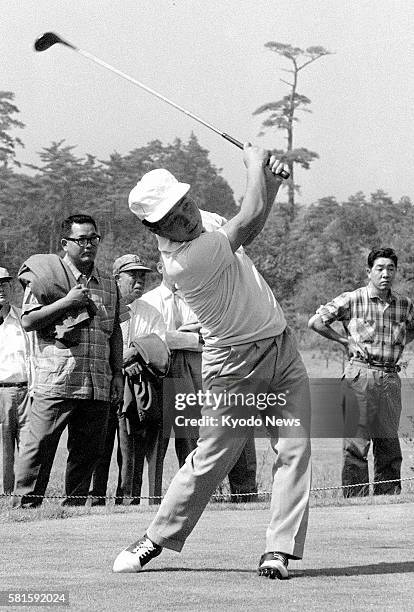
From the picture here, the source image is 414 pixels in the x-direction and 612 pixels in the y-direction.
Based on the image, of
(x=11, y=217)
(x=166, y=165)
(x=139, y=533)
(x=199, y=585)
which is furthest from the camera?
(x=166, y=165)

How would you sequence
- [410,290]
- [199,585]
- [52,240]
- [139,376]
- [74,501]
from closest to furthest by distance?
[199,585]
[74,501]
[139,376]
[410,290]
[52,240]

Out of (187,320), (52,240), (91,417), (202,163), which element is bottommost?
(91,417)

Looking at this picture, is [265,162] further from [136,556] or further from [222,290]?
[136,556]

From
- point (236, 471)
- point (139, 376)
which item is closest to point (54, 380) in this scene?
point (139, 376)

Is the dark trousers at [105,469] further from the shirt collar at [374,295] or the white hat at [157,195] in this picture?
the white hat at [157,195]

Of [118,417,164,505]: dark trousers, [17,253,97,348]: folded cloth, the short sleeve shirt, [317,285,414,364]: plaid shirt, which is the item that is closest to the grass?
[118,417,164,505]: dark trousers

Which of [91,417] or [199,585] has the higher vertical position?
[91,417]

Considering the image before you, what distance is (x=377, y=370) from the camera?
1059 cm

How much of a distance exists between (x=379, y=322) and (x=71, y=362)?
2.88 m

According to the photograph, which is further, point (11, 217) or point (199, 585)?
point (11, 217)

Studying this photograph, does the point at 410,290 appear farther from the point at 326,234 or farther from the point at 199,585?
the point at 199,585

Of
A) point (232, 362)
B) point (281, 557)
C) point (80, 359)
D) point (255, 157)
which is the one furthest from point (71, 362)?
point (281, 557)

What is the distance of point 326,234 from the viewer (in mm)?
42844

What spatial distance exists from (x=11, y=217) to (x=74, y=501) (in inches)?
1351
